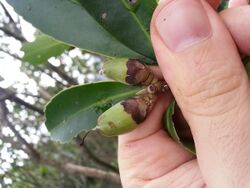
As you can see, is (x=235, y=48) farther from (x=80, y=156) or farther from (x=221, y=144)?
(x=80, y=156)

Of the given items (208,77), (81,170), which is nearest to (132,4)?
(208,77)

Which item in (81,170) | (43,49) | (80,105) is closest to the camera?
(80,105)

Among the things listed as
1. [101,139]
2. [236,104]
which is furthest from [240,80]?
[101,139]

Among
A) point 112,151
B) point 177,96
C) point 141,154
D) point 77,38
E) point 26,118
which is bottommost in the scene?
point 112,151

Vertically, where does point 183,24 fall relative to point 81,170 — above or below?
above

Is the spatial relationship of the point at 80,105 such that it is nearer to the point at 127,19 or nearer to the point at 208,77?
the point at 127,19

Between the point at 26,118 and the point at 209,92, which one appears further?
the point at 26,118
